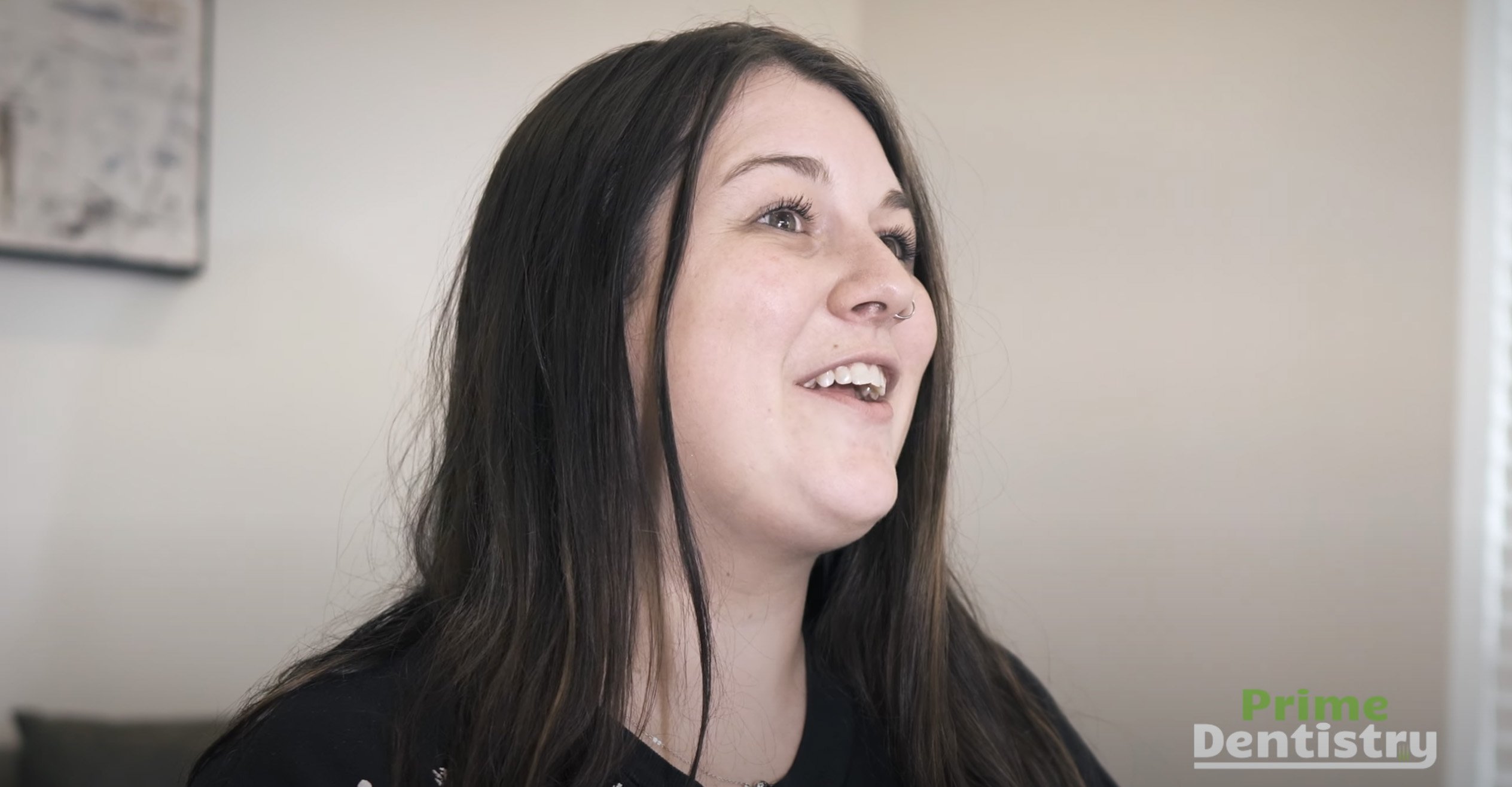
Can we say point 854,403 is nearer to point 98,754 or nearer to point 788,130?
point 788,130

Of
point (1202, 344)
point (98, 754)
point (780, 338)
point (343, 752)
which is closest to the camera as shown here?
point (343, 752)

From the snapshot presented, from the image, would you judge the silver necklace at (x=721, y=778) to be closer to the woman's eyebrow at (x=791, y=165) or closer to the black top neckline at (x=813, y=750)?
the black top neckline at (x=813, y=750)

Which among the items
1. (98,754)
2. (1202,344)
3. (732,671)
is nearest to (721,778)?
(732,671)

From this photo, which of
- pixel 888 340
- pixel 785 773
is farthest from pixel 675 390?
pixel 785 773

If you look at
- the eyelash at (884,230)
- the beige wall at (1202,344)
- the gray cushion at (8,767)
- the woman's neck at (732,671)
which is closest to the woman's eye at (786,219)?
the eyelash at (884,230)

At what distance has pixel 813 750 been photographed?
3.76 feet

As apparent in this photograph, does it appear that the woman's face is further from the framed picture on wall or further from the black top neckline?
the framed picture on wall

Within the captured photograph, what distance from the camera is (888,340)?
1.13 m

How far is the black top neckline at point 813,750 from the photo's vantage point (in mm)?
1018

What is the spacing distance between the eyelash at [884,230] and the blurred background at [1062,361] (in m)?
0.73

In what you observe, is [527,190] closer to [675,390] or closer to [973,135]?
[675,390]

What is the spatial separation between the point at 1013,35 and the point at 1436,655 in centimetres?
135

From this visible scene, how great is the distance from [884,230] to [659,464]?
1.27 feet

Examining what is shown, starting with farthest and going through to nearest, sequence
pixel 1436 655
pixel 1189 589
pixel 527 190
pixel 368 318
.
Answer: pixel 368 318
pixel 1189 589
pixel 1436 655
pixel 527 190
